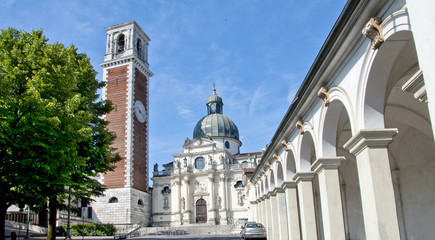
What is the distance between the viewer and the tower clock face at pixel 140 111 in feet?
162

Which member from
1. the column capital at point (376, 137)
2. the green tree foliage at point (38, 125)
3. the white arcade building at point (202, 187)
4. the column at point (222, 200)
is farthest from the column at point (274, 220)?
the column at point (222, 200)

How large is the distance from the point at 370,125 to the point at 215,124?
174 ft

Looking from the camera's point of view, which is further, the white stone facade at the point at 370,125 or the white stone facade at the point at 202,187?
the white stone facade at the point at 202,187

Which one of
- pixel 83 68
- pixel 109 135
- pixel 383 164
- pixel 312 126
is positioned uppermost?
pixel 83 68

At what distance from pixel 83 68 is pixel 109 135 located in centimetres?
361

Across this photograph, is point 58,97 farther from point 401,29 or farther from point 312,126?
point 401,29

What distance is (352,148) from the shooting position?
8500mm

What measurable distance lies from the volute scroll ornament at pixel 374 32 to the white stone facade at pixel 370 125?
2 cm

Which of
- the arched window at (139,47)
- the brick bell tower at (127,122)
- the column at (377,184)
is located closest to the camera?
the column at (377,184)

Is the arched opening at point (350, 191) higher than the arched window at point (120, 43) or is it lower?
lower

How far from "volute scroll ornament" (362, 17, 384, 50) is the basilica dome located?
52.3m

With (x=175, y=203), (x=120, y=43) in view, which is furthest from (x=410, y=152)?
(x=120, y=43)

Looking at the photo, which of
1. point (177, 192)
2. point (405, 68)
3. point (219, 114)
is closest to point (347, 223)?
point (405, 68)

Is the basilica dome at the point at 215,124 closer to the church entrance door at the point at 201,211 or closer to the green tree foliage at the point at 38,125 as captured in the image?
the church entrance door at the point at 201,211
